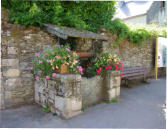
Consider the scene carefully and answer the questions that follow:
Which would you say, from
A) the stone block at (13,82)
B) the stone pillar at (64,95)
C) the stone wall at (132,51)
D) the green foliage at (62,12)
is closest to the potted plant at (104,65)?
the stone pillar at (64,95)

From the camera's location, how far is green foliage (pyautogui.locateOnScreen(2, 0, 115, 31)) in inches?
144

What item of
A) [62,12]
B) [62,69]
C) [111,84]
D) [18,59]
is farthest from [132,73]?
[18,59]

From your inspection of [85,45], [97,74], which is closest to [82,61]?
[85,45]

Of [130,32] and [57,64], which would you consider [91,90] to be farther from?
[130,32]

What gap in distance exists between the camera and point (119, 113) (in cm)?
324

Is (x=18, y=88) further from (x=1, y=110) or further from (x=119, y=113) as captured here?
(x=119, y=113)

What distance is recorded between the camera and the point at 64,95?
2.82 metres

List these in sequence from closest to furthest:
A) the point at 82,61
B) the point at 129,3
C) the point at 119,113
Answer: the point at 119,113
the point at 82,61
the point at 129,3

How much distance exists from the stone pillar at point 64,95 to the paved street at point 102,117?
0.16 metres

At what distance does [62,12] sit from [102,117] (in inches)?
134

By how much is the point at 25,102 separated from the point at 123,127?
2692mm

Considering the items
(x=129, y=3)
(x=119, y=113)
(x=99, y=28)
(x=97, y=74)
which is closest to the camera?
(x=119, y=113)

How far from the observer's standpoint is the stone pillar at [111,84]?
12.8 ft

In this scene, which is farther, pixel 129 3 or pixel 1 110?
pixel 129 3
